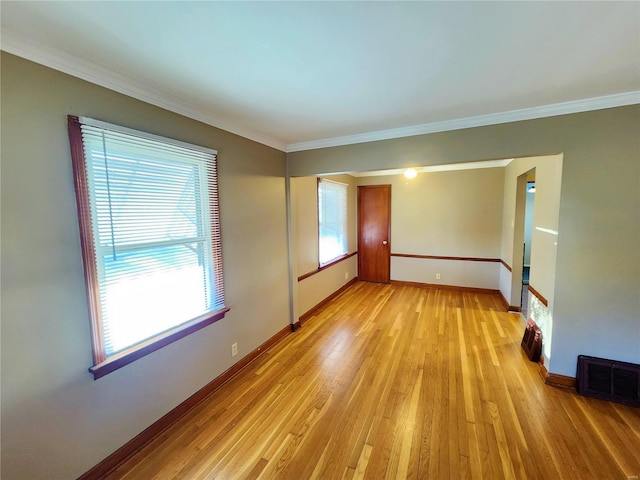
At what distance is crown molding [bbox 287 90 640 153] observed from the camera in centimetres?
193

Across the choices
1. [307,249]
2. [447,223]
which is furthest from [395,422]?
[447,223]

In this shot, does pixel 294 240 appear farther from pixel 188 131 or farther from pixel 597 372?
pixel 597 372

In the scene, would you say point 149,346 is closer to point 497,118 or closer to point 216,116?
point 216,116

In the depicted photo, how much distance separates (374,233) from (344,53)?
14.9 ft

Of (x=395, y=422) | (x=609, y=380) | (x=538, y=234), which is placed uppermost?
(x=538, y=234)

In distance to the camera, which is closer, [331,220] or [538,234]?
[538,234]

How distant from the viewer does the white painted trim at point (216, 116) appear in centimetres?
126

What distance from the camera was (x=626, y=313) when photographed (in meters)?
2.07

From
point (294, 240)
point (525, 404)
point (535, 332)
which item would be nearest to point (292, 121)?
point (294, 240)

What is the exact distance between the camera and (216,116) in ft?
7.27

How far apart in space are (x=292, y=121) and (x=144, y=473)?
9.06 ft

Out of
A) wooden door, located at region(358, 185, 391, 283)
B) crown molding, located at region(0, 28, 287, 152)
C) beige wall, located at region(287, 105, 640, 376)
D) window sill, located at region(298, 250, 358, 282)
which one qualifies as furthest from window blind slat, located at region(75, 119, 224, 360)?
wooden door, located at region(358, 185, 391, 283)

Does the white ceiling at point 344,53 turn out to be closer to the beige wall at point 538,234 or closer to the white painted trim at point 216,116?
the white painted trim at point 216,116

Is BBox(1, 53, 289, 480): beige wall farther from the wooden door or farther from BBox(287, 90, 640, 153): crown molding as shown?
the wooden door
